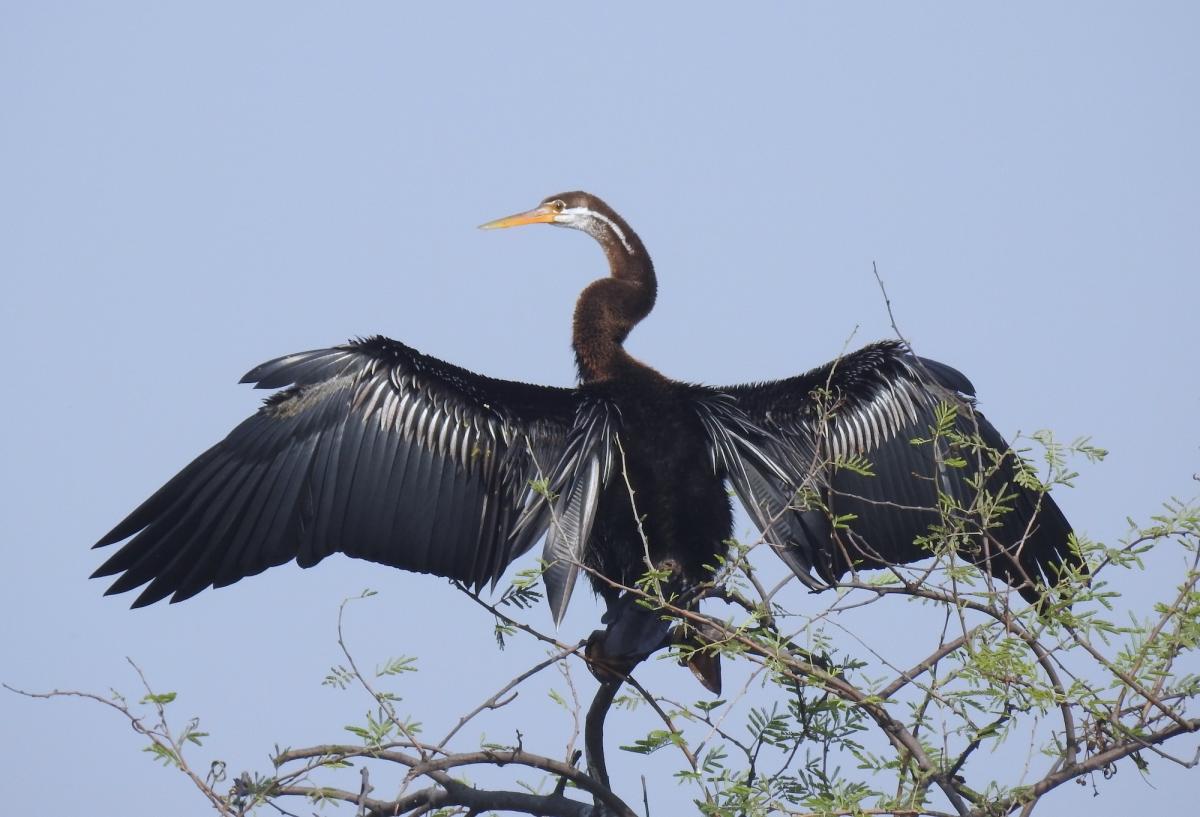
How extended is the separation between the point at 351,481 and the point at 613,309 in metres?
1.42

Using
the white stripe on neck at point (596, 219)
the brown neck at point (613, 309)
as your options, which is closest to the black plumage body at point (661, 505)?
the brown neck at point (613, 309)

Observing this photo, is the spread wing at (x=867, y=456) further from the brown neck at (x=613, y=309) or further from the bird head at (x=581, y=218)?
the bird head at (x=581, y=218)

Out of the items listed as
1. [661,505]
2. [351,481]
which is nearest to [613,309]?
[661,505]

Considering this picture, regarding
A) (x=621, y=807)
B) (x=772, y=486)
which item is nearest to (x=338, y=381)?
(x=772, y=486)

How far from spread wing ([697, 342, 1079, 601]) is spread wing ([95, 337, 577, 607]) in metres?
0.71

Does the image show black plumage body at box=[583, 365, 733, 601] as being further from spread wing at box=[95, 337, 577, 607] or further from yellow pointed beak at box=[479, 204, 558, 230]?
yellow pointed beak at box=[479, 204, 558, 230]

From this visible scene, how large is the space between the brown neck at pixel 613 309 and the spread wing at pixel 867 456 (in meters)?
0.55

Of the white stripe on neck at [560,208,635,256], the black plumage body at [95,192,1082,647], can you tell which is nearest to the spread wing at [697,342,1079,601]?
the black plumage body at [95,192,1082,647]

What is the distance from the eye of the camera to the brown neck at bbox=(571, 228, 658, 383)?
5.93 metres

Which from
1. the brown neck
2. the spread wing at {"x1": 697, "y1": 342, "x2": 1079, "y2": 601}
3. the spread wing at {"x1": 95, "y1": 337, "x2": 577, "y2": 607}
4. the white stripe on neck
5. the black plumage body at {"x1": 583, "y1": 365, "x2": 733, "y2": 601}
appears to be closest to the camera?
the black plumage body at {"x1": 583, "y1": 365, "x2": 733, "y2": 601}

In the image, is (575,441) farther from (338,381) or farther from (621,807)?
(621,807)

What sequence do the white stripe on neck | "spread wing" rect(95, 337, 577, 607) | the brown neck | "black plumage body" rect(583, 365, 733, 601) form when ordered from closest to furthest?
"black plumage body" rect(583, 365, 733, 601), "spread wing" rect(95, 337, 577, 607), the brown neck, the white stripe on neck

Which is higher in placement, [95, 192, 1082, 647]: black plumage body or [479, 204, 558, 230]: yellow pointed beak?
[479, 204, 558, 230]: yellow pointed beak

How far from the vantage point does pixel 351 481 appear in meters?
5.47
